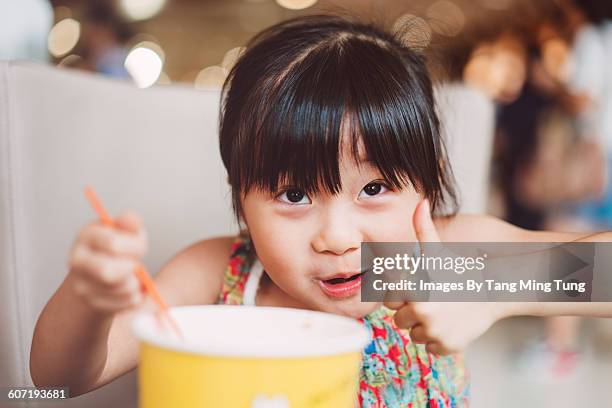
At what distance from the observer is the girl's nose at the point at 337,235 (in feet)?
1.60

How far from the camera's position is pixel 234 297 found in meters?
0.67

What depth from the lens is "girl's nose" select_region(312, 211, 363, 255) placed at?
1.60 feet

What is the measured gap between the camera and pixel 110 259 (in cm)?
31

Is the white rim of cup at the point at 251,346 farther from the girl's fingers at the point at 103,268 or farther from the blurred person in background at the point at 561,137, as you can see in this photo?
the blurred person in background at the point at 561,137

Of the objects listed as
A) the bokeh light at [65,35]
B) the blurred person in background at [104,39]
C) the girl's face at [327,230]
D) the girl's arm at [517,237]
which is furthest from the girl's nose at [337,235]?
the bokeh light at [65,35]

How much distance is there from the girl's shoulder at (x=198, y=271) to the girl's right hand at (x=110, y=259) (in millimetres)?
318

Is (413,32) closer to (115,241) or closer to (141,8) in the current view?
(115,241)

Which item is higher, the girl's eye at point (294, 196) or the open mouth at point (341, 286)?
the girl's eye at point (294, 196)

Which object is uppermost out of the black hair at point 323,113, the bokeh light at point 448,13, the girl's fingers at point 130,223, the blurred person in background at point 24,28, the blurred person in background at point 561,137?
the bokeh light at point 448,13

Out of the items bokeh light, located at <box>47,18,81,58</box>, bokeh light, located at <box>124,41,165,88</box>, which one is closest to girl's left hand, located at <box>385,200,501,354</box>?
bokeh light, located at <box>47,18,81,58</box>

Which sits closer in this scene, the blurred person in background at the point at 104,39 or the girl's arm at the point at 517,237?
the girl's arm at the point at 517,237

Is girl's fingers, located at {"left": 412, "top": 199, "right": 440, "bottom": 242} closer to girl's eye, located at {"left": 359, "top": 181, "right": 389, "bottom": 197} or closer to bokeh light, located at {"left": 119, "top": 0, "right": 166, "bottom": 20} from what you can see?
girl's eye, located at {"left": 359, "top": 181, "right": 389, "bottom": 197}

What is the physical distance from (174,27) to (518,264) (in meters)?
4.82

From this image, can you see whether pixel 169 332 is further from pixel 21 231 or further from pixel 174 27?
pixel 174 27
